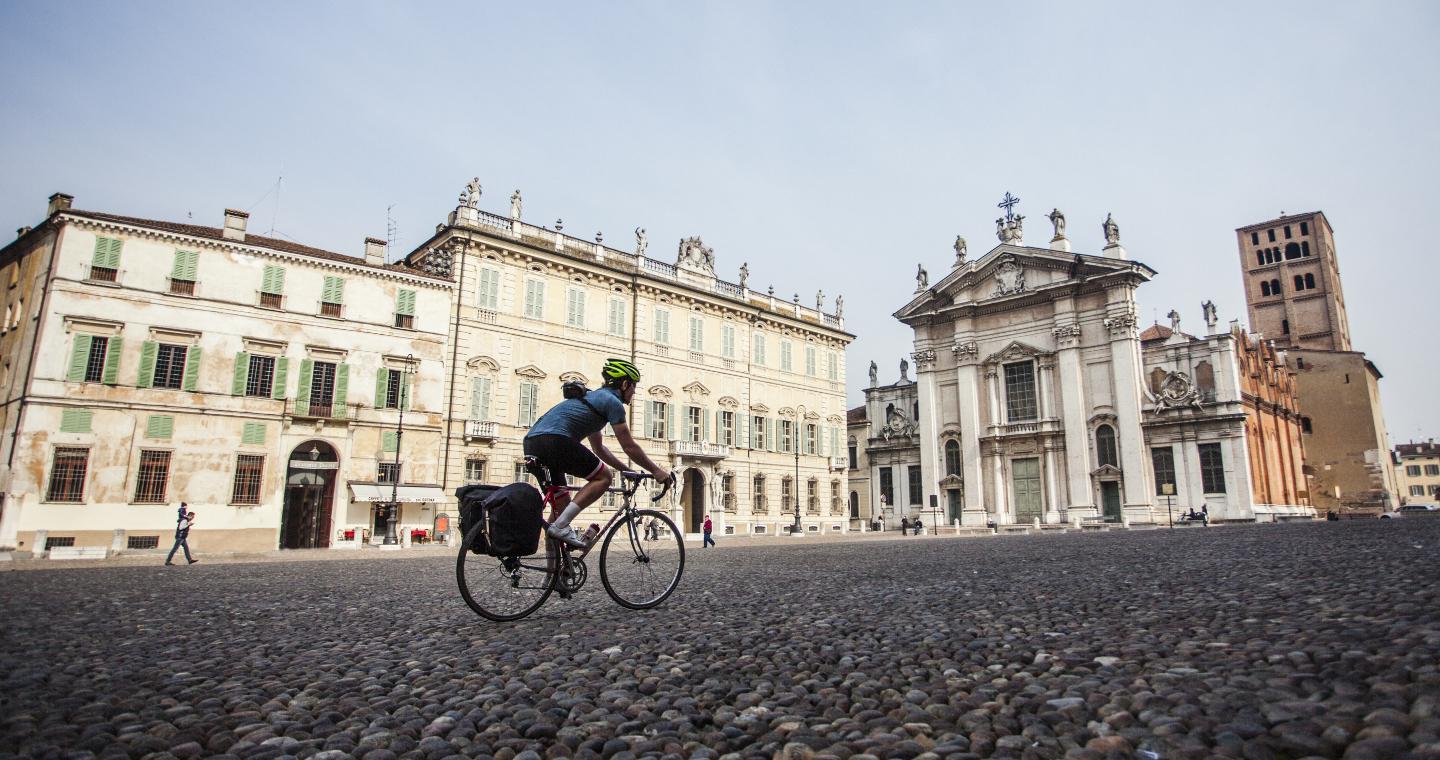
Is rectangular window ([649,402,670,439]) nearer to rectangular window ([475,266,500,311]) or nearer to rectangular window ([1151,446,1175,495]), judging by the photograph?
rectangular window ([475,266,500,311])

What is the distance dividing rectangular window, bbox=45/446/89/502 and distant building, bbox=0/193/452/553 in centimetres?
4

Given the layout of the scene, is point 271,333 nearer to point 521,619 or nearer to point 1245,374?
point 521,619

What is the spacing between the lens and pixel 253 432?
25.0 m

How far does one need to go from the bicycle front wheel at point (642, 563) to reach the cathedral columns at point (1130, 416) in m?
36.0

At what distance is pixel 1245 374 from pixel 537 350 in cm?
3722

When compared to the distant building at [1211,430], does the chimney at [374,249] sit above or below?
above

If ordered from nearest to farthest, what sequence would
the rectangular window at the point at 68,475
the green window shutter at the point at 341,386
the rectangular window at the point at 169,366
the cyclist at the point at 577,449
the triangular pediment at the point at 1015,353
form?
the cyclist at the point at 577,449
the rectangular window at the point at 68,475
the rectangular window at the point at 169,366
the green window shutter at the point at 341,386
the triangular pediment at the point at 1015,353

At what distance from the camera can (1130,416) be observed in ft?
121

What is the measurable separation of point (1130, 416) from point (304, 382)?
36.3 meters

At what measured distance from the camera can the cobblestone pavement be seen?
223cm

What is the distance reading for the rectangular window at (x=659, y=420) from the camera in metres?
34.3

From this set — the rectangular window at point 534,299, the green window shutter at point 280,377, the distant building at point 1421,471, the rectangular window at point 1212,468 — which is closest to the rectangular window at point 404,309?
the green window shutter at point 280,377

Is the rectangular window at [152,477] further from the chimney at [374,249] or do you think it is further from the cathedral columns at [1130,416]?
the cathedral columns at [1130,416]

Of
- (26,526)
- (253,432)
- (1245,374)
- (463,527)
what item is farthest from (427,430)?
(1245,374)
